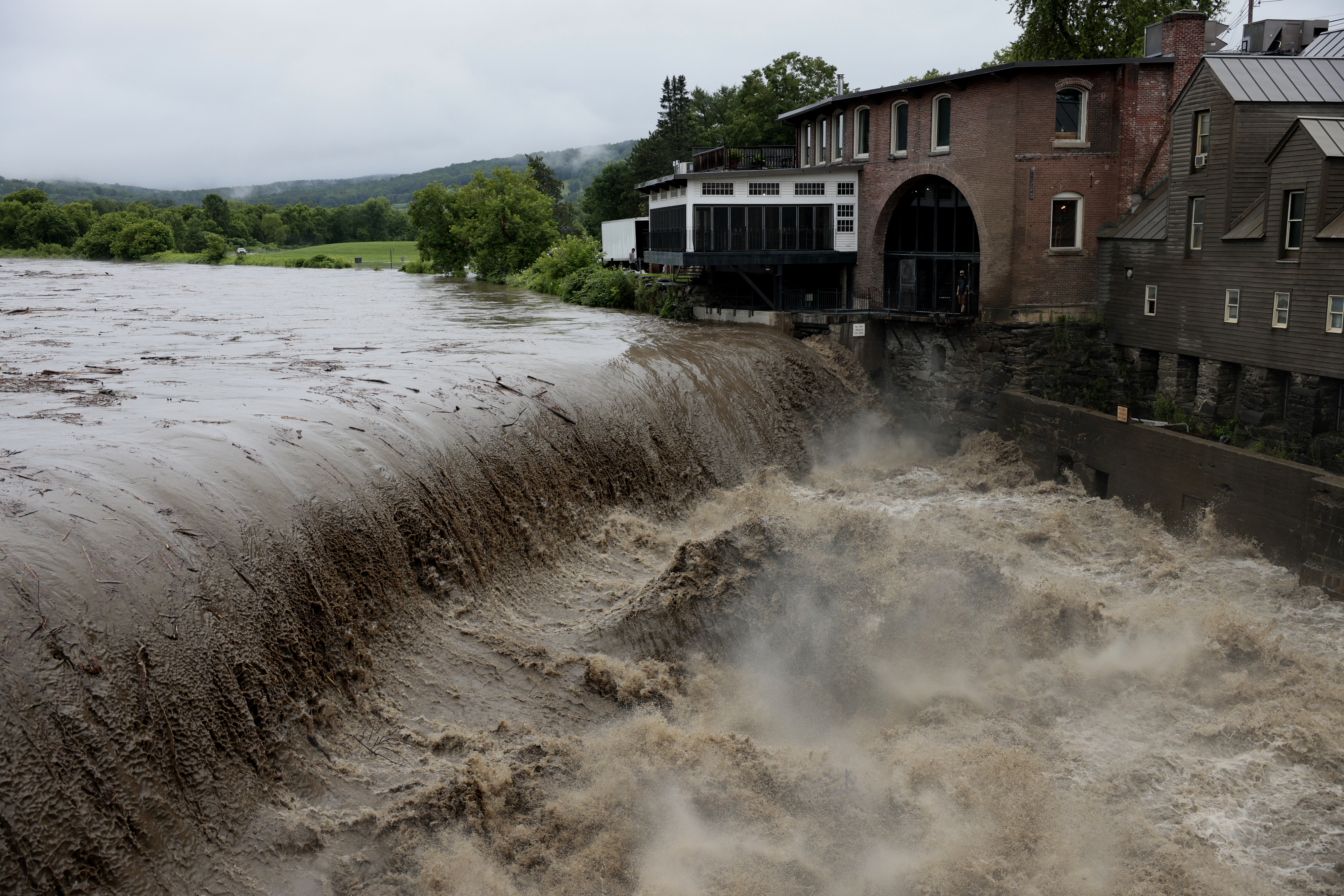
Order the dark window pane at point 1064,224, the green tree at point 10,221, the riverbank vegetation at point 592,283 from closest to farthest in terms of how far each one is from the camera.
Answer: the dark window pane at point 1064,224
the riverbank vegetation at point 592,283
the green tree at point 10,221

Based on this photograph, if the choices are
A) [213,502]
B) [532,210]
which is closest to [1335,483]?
[213,502]

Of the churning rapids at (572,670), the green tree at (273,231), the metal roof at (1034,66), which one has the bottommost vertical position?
the churning rapids at (572,670)

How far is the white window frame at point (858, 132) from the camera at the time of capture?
33.6m

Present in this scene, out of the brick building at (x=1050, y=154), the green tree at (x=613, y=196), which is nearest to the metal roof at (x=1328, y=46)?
the brick building at (x=1050, y=154)

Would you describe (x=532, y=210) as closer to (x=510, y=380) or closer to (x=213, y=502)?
(x=510, y=380)

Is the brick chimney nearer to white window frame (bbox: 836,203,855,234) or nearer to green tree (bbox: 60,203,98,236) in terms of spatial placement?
white window frame (bbox: 836,203,855,234)

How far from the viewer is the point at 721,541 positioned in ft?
55.7

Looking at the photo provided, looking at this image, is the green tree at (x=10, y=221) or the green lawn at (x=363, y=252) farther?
the green lawn at (x=363, y=252)

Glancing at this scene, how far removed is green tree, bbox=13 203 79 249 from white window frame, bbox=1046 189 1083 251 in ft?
397

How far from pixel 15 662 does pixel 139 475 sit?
13.2 feet

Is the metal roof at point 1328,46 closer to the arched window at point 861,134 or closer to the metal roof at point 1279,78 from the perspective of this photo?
the metal roof at point 1279,78

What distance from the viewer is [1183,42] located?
27859 millimetres

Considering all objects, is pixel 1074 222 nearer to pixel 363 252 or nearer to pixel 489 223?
pixel 489 223

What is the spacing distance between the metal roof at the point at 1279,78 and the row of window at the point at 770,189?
44.4ft
